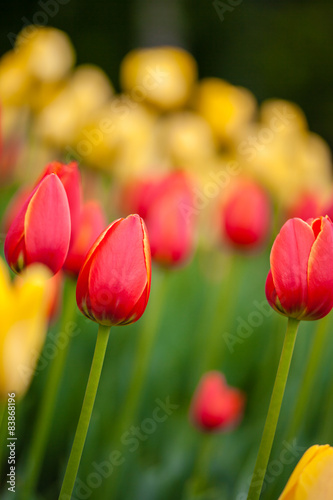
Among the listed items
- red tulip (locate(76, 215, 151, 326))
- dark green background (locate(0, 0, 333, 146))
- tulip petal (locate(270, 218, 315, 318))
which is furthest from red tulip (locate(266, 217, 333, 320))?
dark green background (locate(0, 0, 333, 146))

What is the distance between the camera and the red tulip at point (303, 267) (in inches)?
29.6

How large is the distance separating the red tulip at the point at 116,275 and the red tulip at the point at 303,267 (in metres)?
0.16

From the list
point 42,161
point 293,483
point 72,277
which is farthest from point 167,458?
point 42,161

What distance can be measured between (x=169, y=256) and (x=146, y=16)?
677 centimetres

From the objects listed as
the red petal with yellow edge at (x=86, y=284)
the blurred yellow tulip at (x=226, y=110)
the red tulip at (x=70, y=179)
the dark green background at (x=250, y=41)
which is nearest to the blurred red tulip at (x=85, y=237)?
the red tulip at (x=70, y=179)

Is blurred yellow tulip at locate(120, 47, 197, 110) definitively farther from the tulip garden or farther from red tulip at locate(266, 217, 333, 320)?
red tulip at locate(266, 217, 333, 320)

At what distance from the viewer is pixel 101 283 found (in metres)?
0.74

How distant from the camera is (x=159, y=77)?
300 cm

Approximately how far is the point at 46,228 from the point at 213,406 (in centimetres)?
71

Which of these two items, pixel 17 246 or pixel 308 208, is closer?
pixel 17 246

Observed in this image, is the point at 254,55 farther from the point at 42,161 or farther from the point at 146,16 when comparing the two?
the point at 42,161

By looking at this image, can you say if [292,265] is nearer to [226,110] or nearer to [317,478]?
[317,478]

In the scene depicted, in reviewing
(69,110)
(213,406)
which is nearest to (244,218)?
(213,406)

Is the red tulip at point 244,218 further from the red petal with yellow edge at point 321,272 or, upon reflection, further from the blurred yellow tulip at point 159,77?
the blurred yellow tulip at point 159,77
